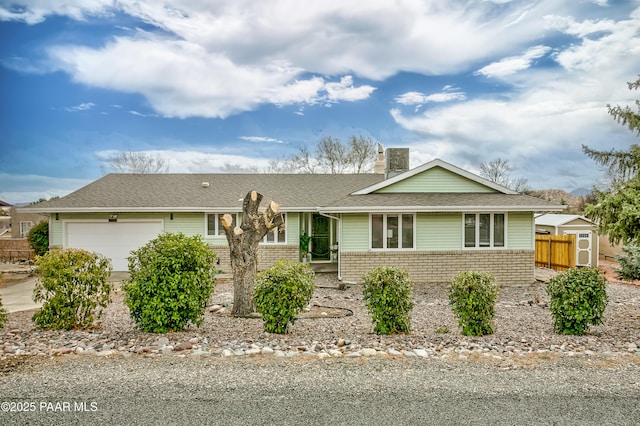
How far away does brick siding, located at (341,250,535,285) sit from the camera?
13.8 m

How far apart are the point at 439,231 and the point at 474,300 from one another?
740cm

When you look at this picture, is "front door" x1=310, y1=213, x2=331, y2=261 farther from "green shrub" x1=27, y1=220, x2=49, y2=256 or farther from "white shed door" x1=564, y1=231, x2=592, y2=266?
"green shrub" x1=27, y1=220, x2=49, y2=256

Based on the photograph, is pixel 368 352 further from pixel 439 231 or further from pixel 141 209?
pixel 141 209

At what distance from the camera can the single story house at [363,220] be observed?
13.7 meters

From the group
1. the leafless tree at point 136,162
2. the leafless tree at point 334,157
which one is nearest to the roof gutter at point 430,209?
the leafless tree at point 334,157

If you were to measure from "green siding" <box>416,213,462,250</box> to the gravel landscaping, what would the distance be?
4710mm

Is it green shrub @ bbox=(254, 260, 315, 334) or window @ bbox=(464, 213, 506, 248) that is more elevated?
window @ bbox=(464, 213, 506, 248)

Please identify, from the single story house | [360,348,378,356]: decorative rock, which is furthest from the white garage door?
[360,348,378,356]: decorative rock

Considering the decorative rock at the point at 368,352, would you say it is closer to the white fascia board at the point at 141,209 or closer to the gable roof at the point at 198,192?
the white fascia board at the point at 141,209

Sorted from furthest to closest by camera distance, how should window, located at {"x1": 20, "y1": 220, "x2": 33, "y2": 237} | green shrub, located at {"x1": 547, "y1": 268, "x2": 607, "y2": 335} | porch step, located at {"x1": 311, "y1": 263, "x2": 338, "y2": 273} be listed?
window, located at {"x1": 20, "y1": 220, "x2": 33, "y2": 237}
porch step, located at {"x1": 311, "y1": 263, "x2": 338, "y2": 273}
green shrub, located at {"x1": 547, "y1": 268, "x2": 607, "y2": 335}

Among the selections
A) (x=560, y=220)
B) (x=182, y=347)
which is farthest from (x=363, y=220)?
(x=560, y=220)

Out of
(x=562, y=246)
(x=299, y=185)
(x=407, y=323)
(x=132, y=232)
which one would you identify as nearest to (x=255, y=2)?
(x=299, y=185)

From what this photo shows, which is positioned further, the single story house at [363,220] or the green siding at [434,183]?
the green siding at [434,183]

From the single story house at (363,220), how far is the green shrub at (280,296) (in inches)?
260
